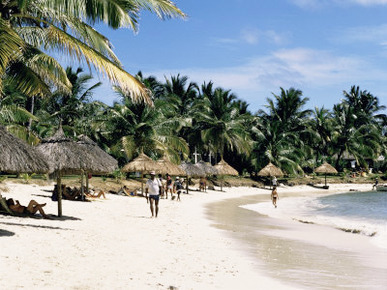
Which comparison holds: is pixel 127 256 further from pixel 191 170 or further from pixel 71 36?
pixel 191 170

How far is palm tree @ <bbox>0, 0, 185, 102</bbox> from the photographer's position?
7.08 m

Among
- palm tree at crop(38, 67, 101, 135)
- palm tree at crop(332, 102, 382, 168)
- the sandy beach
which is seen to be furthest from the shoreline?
palm tree at crop(332, 102, 382, 168)

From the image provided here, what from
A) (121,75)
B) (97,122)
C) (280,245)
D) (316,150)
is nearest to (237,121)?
(97,122)

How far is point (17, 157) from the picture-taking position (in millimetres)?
8367

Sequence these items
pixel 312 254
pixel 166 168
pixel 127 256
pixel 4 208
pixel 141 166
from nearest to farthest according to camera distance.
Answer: pixel 127 256 < pixel 312 254 < pixel 4 208 < pixel 141 166 < pixel 166 168

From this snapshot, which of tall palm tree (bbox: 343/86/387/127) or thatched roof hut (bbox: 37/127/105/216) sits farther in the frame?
tall palm tree (bbox: 343/86/387/127)

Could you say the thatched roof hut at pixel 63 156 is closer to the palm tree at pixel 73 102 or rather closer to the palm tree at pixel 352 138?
the palm tree at pixel 73 102

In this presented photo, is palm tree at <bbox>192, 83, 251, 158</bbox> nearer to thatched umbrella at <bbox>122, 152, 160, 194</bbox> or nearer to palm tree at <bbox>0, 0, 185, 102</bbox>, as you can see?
thatched umbrella at <bbox>122, 152, 160, 194</bbox>

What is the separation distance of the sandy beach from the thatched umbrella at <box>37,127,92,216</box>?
1252mm

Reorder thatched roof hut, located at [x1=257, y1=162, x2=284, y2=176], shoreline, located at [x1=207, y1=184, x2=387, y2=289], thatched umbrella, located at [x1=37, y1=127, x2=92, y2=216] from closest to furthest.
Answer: shoreline, located at [x1=207, y1=184, x2=387, y2=289]
thatched umbrella, located at [x1=37, y1=127, x2=92, y2=216]
thatched roof hut, located at [x1=257, y1=162, x2=284, y2=176]

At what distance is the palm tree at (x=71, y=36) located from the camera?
7.08m

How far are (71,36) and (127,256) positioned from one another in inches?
153

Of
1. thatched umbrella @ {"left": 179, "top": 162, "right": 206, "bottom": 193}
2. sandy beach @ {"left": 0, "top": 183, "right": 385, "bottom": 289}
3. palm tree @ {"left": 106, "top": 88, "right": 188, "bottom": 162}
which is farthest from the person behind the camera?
thatched umbrella @ {"left": 179, "top": 162, "right": 206, "bottom": 193}

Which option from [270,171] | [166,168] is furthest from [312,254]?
[270,171]
